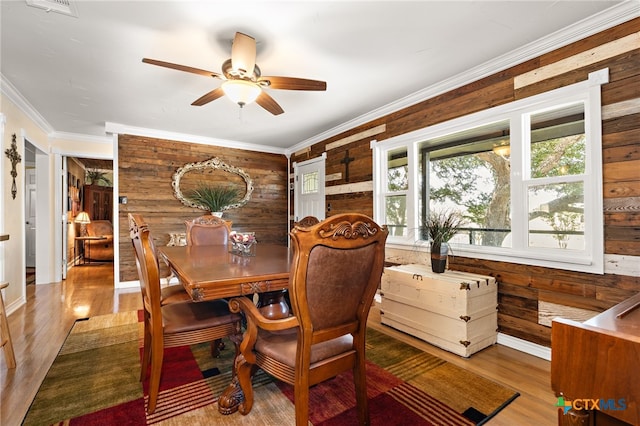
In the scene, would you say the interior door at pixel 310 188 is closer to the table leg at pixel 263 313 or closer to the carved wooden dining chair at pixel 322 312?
the table leg at pixel 263 313

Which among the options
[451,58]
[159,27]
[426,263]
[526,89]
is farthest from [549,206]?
[159,27]

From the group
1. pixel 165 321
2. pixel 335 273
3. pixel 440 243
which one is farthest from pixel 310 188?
pixel 335 273

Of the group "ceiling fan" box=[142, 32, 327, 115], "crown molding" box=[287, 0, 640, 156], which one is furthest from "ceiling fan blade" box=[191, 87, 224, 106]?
"crown molding" box=[287, 0, 640, 156]

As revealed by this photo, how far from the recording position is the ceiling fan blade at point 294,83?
229 centimetres

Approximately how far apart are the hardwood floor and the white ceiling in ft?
8.04

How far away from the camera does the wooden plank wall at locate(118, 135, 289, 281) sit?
4.56m

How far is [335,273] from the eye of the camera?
1.27 metres

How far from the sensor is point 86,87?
3160mm


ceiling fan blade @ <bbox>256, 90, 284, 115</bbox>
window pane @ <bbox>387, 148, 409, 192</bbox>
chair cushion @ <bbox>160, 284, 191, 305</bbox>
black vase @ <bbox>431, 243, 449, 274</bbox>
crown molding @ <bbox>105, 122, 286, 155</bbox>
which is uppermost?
crown molding @ <bbox>105, 122, 286, 155</bbox>

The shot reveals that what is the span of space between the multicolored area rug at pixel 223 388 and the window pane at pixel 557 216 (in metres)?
1.25

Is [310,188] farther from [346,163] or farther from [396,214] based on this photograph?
[396,214]

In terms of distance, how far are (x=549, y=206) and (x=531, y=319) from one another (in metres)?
0.94

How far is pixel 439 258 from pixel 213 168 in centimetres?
409

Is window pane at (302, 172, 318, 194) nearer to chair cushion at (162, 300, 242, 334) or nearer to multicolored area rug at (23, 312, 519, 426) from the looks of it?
multicolored area rug at (23, 312, 519, 426)
